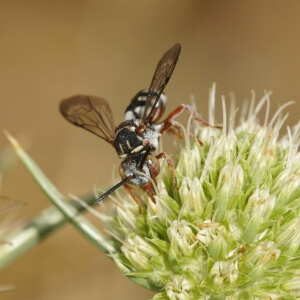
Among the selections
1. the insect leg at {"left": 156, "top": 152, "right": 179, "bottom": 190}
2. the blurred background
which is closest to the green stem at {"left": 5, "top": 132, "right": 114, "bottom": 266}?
the insect leg at {"left": 156, "top": 152, "right": 179, "bottom": 190}

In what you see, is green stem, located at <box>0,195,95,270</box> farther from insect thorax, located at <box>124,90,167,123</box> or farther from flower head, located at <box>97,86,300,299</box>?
insect thorax, located at <box>124,90,167,123</box>

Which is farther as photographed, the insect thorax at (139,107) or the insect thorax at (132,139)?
the insect thorax at (139,107)

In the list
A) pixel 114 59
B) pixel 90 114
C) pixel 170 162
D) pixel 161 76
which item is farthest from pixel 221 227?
pixel 114 59

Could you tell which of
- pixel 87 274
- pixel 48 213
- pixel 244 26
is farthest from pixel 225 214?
pixel 244 26

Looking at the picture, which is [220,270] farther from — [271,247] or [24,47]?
[24,47]

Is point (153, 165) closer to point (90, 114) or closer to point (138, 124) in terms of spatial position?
point (138, 124)

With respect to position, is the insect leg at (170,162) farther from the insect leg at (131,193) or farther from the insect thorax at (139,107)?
the insect thorax at (139,107)

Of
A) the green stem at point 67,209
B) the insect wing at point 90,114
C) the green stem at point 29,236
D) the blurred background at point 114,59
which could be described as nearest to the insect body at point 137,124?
the insect wing at point 90,114
